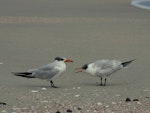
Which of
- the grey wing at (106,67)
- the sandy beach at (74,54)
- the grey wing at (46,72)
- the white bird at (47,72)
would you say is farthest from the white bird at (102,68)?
the grey wing at (46,72)

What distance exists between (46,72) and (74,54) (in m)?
3.77

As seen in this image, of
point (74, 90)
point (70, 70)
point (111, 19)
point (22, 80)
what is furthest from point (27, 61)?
point (111, 19)

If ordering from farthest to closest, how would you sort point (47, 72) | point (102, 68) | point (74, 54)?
point (74, 54)
point (102, 68)
point (47, 72)

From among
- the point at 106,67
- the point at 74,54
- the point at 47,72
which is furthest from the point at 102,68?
the point at 74,54

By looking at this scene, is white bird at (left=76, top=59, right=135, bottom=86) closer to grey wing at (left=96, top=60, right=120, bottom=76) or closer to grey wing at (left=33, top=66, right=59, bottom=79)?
grey wing at (left=96, top=60, right=120, bottom=76)

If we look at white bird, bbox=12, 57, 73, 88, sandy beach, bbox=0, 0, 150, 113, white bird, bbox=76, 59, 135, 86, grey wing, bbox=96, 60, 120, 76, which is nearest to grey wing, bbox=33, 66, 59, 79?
white bird, bbox=12, 57, 73, 88

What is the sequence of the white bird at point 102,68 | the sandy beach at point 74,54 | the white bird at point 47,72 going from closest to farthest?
the sandy beach at point 74,54 → the white bird at point 47,72 → the white bird at point 102,68

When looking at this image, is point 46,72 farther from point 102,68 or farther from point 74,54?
point 74,54

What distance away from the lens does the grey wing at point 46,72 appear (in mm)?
9234

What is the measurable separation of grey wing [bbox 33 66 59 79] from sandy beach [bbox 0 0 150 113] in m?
0.20

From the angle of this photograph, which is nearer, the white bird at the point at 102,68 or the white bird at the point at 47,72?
the white bird at the point at 47,72

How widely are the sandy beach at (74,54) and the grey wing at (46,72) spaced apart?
20cm

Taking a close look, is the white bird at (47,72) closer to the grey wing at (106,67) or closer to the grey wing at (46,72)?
the grey wing at (46,72)

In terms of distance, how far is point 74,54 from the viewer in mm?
12977
